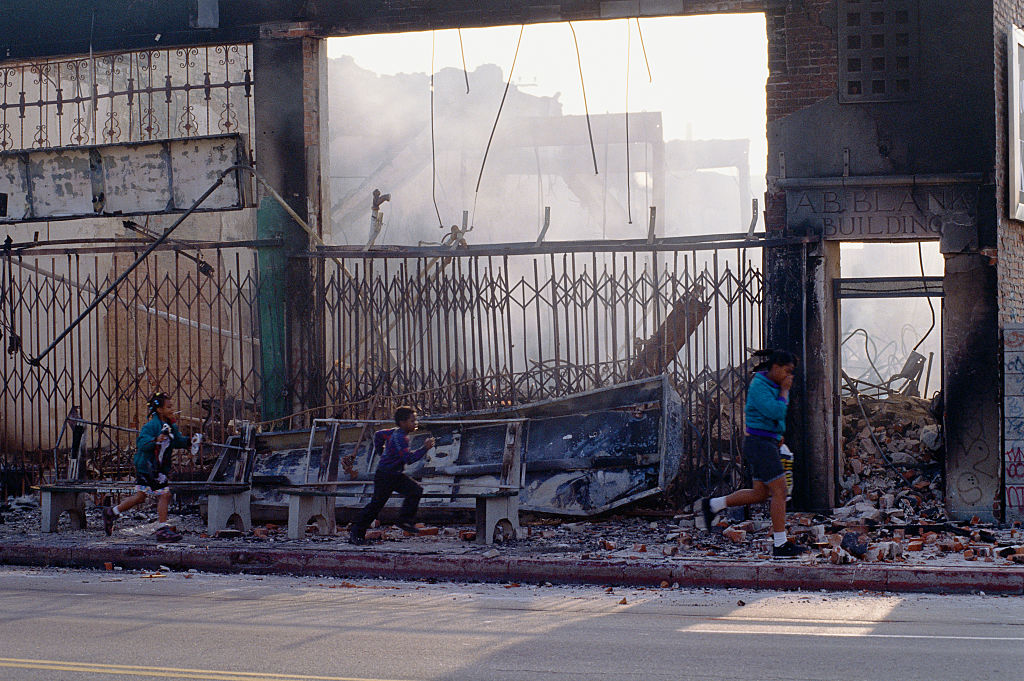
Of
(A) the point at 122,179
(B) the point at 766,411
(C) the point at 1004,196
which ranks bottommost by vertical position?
(B) the point at 766,411

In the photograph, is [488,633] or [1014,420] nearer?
[488,633]

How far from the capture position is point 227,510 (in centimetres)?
1216

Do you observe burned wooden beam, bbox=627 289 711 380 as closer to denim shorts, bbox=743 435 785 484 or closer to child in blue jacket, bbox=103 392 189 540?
denim shorts, bbox=743 435 785 484

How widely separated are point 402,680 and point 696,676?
1.46 metres

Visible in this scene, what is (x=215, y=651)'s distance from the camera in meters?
6.29

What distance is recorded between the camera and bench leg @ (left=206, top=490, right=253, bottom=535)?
39.5 feet

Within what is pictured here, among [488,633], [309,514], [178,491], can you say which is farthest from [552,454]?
[488,633]

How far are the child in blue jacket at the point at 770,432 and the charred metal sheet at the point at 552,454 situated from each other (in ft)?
7.42

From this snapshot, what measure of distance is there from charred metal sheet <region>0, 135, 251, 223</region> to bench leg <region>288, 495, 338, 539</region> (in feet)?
14.9

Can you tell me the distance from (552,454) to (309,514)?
2709mm

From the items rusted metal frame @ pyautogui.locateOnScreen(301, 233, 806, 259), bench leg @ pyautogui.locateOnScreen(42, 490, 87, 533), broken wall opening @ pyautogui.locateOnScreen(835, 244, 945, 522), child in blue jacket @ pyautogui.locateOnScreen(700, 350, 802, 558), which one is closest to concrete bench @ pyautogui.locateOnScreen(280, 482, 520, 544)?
child in blue jacket @ pyautogui.locateOnScreen(700, 350, 802, 558)

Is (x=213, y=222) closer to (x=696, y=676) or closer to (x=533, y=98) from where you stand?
(x=696, y=676)

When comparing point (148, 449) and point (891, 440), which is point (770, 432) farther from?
point (148, 449)

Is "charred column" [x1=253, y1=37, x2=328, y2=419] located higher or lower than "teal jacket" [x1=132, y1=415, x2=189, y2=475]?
higher
